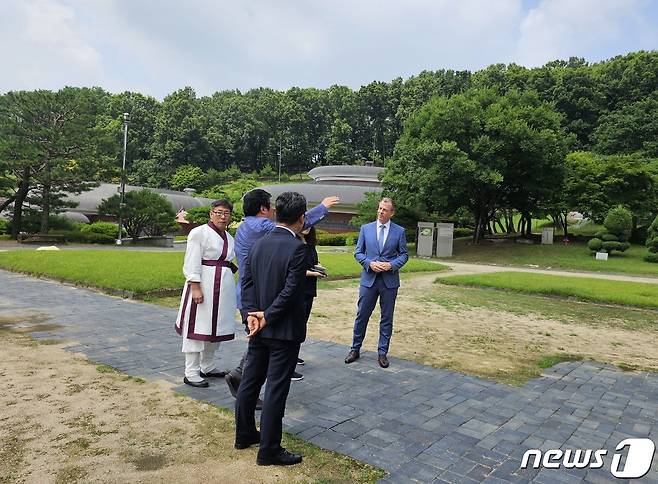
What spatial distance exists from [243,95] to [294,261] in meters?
82.7

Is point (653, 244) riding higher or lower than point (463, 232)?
lower

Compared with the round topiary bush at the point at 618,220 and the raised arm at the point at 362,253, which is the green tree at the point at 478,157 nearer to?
the round topiary bush at the point at 618,220

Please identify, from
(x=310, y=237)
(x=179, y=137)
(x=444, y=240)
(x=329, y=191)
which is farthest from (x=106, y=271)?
(x=179, y=137)

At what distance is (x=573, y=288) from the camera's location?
11578mm

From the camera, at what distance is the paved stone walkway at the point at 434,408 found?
295 cm

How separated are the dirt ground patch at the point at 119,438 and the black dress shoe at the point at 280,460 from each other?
4 cm

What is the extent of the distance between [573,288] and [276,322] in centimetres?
1063

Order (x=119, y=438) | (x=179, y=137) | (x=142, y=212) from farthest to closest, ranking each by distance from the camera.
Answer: (x=179, y=137) < (x=142, y=212) < (x=119, y=438)

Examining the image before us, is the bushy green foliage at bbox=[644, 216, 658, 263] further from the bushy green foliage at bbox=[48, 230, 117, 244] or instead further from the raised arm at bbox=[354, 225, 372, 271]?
the bushy green foliage at bbox=[48, 230, 117, 244]

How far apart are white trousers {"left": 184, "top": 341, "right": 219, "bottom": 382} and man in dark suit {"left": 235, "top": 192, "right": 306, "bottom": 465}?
1.38 metres

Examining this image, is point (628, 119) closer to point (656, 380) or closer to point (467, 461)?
point (656, 380)

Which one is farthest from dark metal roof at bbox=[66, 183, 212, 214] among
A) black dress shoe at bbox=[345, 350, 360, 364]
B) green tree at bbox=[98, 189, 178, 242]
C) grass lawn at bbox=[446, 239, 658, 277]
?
black dress shoe at bbox=[345, 350, 360, 364]

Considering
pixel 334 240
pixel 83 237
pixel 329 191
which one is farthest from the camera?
pixel 329 191

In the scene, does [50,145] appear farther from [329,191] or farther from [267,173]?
[267,173]
